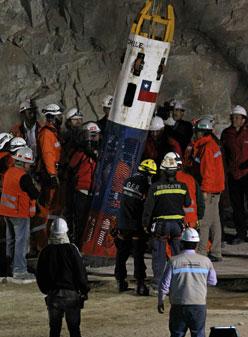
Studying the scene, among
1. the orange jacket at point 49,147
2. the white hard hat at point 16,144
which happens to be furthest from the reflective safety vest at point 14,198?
the orange jacket at point 49,147

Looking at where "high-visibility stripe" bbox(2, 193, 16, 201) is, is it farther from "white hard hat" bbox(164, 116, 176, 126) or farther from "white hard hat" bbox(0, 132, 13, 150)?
"white hard hat" bbox(164, 116, 176, 126)

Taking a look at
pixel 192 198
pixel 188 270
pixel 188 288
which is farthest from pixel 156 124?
pixel 188 288

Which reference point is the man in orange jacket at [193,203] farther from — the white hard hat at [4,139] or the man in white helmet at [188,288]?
the white hard hat at [4,139]

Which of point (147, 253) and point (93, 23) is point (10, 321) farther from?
point (93, 23)

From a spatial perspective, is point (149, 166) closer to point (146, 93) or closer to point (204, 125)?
point (204, 125)

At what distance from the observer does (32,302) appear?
15695 millimetres

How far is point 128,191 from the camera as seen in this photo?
1586 cm

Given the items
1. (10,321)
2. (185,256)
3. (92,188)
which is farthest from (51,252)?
(92,188)

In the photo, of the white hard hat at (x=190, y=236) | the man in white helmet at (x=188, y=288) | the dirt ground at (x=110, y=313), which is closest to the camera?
the man in white helmet at (x=188, y=288)

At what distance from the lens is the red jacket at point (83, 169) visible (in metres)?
18.4

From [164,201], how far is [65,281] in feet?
11.0

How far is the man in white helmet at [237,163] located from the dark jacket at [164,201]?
3.75 meters

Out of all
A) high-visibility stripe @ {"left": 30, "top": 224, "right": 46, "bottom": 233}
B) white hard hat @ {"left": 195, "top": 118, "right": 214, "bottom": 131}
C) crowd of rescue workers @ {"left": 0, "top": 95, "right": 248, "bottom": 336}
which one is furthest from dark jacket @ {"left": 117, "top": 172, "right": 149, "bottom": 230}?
high-visibility stripe @ {"left": 30, "top": 224, "right": 46, "bottom": 233}

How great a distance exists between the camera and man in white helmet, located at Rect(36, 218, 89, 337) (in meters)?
12.2
